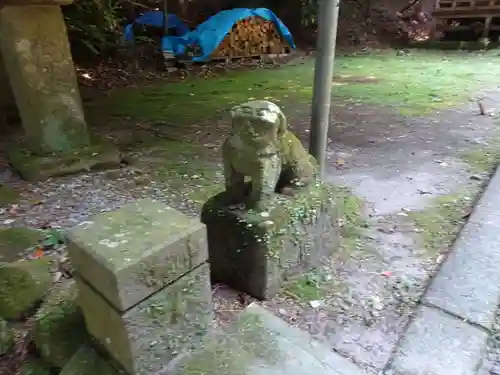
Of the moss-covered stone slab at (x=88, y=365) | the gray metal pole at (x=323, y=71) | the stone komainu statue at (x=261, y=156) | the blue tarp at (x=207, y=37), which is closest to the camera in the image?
the moss-covered stone slab at (x=88, y=365)

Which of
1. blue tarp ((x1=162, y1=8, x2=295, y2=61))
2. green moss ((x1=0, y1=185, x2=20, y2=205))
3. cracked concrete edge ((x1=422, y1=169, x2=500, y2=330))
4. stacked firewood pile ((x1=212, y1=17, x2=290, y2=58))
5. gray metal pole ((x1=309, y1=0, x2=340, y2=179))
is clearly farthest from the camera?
stacked firewood pile ((x1=212, y1=17, x2=290, y2=58))

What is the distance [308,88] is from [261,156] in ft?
14.7

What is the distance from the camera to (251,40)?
27.0 feet

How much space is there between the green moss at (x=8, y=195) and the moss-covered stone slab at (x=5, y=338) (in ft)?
4.82

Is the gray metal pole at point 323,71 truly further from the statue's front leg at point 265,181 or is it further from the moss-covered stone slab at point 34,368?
the moss-covered stone slab at point 34,368

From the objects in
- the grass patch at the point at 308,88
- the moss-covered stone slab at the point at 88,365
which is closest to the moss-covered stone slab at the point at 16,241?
the moss-covered stone slab at the point at 88,365

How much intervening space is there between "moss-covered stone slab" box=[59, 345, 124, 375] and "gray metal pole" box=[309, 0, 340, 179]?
1.70m

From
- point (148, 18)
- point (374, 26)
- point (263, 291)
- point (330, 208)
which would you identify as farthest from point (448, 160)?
point (374, 26)

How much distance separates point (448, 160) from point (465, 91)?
2527mm

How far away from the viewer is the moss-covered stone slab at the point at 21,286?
205 cm

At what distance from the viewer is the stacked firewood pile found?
7.98m

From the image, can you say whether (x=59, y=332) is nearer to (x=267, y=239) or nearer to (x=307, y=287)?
(x=267, y=239)

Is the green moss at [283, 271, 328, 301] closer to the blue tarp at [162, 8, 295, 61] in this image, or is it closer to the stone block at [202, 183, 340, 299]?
the stone block at [202, 183, 340, 299]

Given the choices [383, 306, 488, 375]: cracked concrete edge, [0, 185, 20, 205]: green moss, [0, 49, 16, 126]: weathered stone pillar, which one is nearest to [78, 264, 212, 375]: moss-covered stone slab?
[383, 306, 488, 375]: cracked concrete edge
